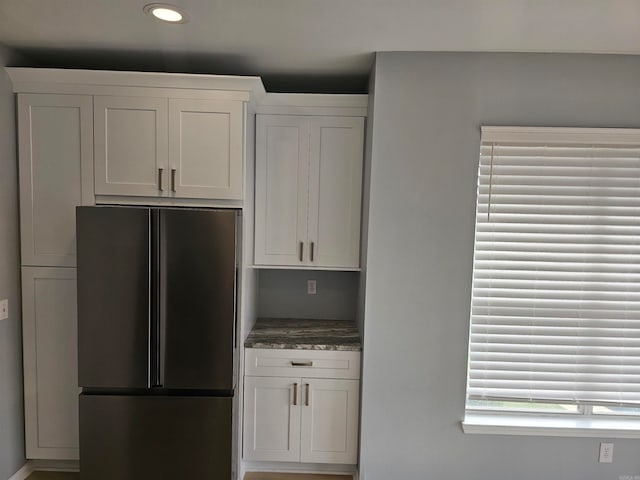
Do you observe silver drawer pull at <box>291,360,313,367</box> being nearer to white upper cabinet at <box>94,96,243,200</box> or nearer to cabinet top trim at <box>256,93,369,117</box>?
white upper cabinet at <box>94,96,243,200</box>

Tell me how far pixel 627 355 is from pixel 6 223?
3.59 meters

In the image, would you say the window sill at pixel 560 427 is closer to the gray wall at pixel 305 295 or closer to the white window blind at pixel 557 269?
the white window blind at pixel 557 269

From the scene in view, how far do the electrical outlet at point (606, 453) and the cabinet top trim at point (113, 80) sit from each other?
289cm

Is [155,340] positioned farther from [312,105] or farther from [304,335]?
[312,105]

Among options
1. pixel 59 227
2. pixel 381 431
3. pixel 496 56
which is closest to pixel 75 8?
pixel 59 227

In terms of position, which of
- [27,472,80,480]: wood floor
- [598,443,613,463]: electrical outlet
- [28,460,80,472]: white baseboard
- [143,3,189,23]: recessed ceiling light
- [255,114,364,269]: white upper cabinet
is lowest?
[27,472,80,480]: wood floor

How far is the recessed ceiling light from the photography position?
168 cm

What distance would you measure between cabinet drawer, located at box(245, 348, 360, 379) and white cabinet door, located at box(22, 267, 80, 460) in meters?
1.06

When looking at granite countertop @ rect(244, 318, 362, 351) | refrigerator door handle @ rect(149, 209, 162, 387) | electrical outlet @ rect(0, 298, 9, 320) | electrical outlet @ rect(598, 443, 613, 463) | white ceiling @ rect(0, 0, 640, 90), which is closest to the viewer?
white ceiling @ rect(0, 0, 640, 90)

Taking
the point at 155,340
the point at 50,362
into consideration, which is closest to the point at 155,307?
the point at 155,340

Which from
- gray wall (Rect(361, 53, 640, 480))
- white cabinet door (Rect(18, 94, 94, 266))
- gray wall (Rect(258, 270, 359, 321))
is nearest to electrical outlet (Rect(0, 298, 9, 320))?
white cabinet door (Rect(18, 94, 94, 266))

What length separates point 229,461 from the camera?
2055 millimetres

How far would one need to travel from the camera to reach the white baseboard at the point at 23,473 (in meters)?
2.29

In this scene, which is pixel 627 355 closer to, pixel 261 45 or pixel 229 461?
pixel 229 461
